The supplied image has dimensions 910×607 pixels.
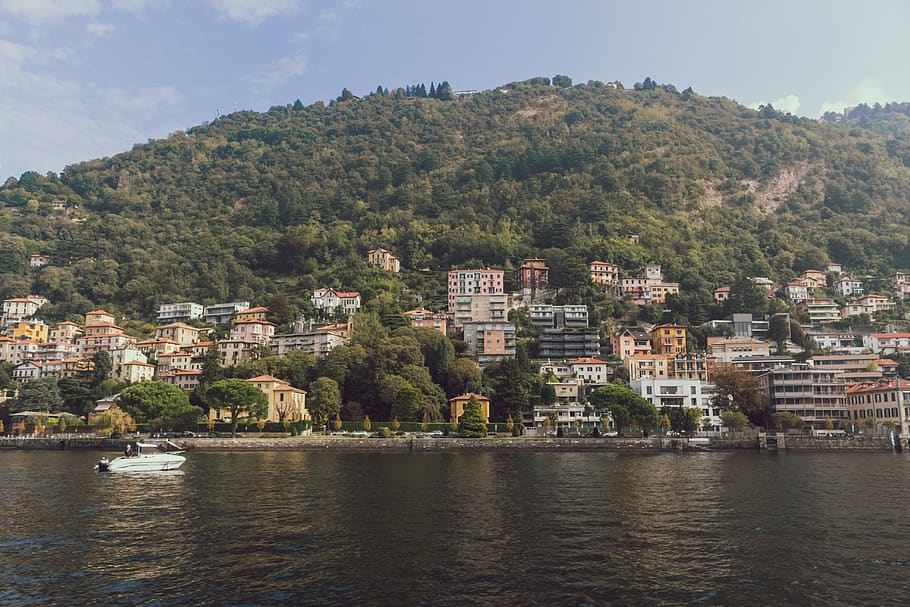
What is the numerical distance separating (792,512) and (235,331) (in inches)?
4106

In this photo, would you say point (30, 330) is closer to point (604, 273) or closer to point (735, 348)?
point (604, 273)

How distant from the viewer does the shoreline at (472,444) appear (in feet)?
239

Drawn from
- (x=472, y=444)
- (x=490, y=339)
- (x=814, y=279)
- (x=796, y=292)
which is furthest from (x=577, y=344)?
(x=814, y=279)

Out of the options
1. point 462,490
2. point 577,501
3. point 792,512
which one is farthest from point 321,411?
point 792,512

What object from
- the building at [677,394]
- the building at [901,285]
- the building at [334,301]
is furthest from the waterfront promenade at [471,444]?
the building at [901,285]

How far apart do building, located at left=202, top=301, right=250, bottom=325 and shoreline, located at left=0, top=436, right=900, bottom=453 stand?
60.9 meters

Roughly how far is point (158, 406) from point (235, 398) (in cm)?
1016

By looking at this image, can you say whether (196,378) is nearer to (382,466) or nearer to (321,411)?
(321,411)

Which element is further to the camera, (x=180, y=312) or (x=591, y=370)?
(x=180, y=312)

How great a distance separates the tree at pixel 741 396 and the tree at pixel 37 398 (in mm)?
93977

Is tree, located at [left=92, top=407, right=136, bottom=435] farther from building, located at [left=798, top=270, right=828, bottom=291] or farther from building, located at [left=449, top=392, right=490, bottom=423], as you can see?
building, located at [left=798, top=270, right=828, bottom=291]

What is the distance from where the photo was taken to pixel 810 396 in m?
92.9

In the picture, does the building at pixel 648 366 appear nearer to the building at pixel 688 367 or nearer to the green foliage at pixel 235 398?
the building at pixel 688 367

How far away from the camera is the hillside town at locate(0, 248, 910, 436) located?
92938 millimetres
